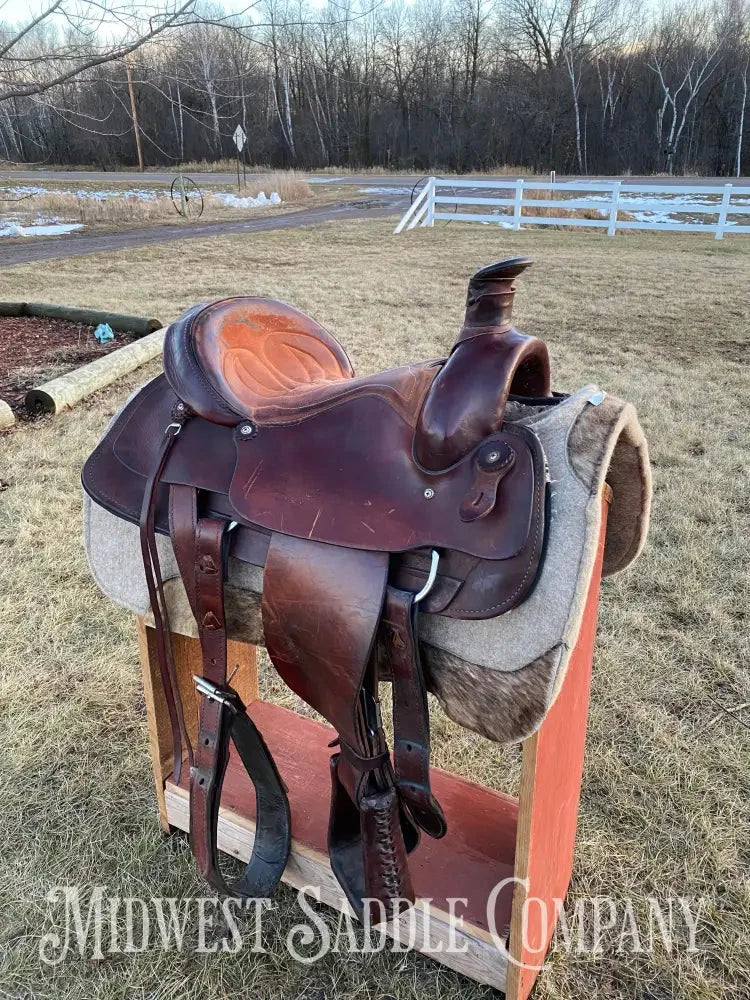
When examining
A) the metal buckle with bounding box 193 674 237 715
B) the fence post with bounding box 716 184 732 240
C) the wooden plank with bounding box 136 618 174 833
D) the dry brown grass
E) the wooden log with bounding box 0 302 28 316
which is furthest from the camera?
the dry brown grass

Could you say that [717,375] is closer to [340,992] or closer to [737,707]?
[737,707]

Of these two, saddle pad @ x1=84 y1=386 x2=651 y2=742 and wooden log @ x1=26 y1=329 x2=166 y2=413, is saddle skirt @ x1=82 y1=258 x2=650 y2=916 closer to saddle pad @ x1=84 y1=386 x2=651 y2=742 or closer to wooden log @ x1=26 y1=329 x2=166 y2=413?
saddle pad @ x1=84 y1=386 x2=651 y2=742

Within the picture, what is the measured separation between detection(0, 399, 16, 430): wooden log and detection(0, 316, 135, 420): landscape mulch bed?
0.46 feet

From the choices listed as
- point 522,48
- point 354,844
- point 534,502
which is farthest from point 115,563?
point 522,48

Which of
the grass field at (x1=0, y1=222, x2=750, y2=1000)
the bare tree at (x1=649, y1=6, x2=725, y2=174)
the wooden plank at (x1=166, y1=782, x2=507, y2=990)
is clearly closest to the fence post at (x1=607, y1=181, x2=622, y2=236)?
the grass field at (x1=0, y1=222, x2=750, y2=1000)

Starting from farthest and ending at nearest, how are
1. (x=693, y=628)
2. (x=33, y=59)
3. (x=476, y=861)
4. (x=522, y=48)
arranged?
(x=522, y=48) < (x=33, y=59) < (x=693, y=628) < (x=476, y=861)

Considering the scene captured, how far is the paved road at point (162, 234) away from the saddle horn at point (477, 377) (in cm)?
942

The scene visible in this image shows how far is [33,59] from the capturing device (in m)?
3.77

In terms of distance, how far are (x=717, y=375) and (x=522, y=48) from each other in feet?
104

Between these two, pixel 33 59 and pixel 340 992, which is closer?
pixel 340 992

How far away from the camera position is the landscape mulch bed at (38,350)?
420 cm

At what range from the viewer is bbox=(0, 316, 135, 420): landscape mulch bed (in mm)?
4203

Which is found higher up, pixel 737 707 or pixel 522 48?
pixel 522 48

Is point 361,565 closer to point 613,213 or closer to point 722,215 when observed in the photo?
point 613,213
